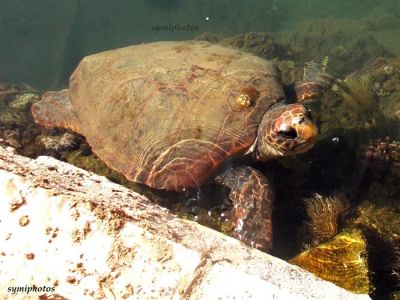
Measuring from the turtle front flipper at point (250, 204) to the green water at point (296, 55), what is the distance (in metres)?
0.35

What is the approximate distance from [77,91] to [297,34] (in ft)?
39.8

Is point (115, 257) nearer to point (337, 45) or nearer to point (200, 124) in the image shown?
point (200, 124)

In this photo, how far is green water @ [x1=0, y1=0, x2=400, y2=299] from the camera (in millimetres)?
4359

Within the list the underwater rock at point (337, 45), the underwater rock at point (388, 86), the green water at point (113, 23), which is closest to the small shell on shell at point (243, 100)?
the underwater rock at point (388, 86)

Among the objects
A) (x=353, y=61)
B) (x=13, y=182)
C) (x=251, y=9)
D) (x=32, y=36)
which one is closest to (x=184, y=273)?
(x=13, y=182)

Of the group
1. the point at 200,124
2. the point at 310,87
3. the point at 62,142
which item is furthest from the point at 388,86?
the point at 62,142

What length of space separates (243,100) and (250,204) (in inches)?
52.4

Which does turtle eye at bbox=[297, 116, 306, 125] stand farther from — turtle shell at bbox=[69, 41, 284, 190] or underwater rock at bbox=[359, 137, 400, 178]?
underwater rock at bbox=[359, 137, 400, 178]

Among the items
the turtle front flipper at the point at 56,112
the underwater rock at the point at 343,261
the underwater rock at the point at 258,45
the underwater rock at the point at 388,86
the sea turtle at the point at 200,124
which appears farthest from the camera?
the underwater rock at the point at 258,45

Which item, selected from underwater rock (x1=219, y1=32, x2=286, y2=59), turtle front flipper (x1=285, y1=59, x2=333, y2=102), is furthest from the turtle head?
underwater rock (x1=219, y1=32, x2=286, y2=59)

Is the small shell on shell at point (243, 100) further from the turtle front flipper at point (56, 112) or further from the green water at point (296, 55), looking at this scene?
the turtle front flipper at point (56, 112)

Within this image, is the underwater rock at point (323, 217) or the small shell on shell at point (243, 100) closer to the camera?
the underwater rock at point (323, 217)

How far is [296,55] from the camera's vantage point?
11297 millimetres

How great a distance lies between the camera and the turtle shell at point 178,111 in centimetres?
441
